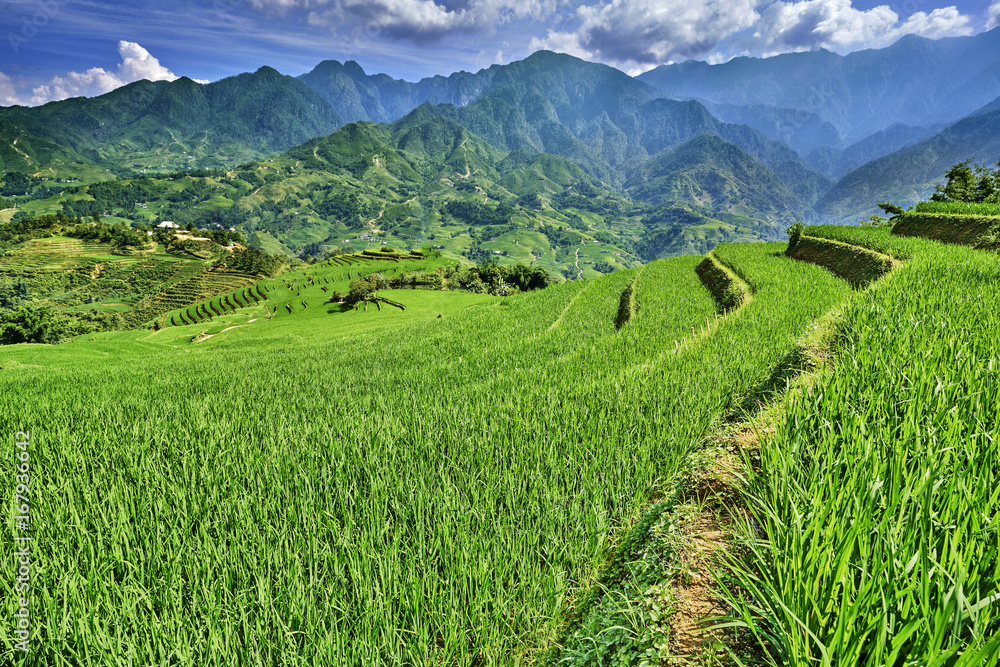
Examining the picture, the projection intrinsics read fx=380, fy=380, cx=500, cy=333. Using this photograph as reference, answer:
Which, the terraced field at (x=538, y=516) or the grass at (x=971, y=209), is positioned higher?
the grass at (x=971, y=209)

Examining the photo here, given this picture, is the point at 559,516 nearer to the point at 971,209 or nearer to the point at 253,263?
the point at 971,209

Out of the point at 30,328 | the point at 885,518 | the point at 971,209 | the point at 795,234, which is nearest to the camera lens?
the point at 885,518

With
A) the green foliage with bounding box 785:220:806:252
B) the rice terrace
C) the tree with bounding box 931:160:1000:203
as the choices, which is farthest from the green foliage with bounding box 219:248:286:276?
the tree with bounding box 931:160:1000:203

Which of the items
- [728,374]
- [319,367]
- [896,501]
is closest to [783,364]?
[728,374]

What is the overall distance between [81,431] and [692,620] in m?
7.35

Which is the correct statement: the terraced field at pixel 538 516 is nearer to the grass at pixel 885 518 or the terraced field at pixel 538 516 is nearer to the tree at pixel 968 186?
the grass at pixel 885 518

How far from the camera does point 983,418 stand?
2705mm

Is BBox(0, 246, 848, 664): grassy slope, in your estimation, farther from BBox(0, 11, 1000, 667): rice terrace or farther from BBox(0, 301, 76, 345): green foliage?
BBox(0, 301, 76, 345): green foliage

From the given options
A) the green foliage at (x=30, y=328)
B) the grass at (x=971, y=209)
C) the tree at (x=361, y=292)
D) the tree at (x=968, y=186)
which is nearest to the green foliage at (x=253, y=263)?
the green foliage at (x=30, y=328)

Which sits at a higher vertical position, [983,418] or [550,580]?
[983,418]

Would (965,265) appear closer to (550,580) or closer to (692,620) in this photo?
(692,620)

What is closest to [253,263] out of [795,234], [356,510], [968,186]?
[795,234]

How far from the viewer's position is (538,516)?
310 centimetres

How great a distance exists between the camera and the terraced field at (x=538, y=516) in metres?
1.78
